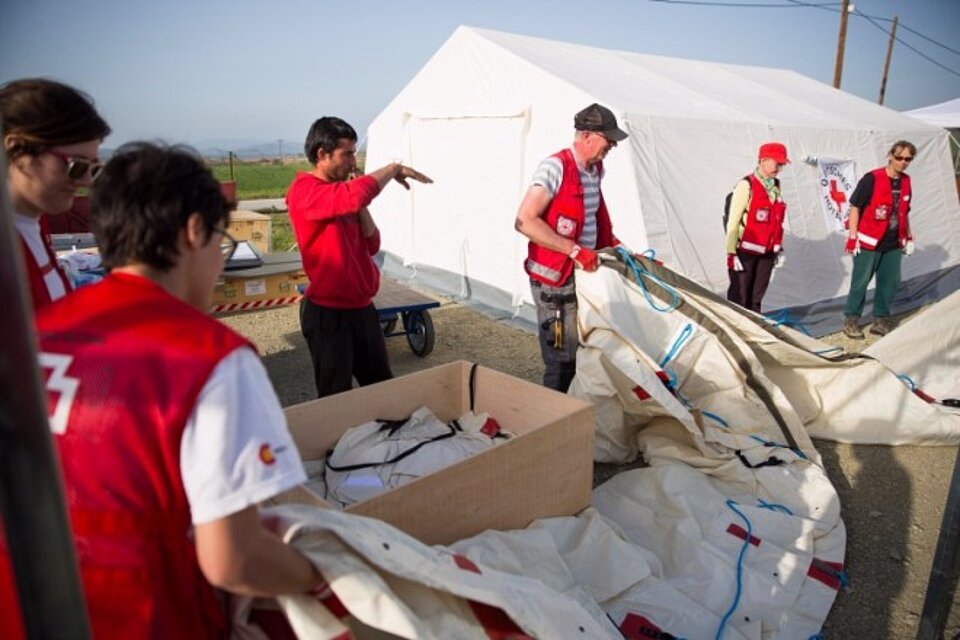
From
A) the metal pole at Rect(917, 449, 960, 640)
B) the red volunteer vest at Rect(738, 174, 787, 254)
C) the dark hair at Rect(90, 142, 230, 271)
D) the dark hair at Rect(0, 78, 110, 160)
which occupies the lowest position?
the metal pole at Rect(917, 449, 960, 640)

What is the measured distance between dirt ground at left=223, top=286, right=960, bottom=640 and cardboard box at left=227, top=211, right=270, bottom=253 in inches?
54.7

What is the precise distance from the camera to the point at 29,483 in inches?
24.3

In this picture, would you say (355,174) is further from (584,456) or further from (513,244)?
(513,244)

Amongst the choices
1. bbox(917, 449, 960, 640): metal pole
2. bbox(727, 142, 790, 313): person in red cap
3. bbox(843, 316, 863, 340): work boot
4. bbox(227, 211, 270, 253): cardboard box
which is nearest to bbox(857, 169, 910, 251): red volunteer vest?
bbox(843, 316, 863, 340): work boot

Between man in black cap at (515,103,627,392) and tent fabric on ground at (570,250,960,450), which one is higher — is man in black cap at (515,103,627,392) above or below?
above

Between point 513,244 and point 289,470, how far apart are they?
5.98 meters

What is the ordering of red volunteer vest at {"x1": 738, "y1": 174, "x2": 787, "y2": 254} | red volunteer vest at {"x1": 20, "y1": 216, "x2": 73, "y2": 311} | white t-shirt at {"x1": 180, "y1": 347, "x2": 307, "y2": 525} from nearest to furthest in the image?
white t-shirt at {"x1": 180, "y1": 347, "x2": 307, "y2": 525}, red volunteer vest at {"x1": 20, "y1": 216, "x2": 73, "y2": 311}, red volunteer vest at {"x1": 738, "y1": 174, "x2": 787, "y2": 254}

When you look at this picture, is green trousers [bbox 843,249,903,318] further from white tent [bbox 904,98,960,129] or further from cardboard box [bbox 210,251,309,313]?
white tent [bbox 904,98,960,129]

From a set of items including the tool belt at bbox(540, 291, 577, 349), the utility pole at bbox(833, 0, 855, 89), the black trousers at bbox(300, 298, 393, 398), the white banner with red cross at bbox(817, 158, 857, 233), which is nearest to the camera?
the black trousers at bbox(300, 298, 393, 398)

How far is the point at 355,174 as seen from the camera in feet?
10.9

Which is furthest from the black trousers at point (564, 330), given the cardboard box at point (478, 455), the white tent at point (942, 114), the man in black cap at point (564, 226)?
the white tent at point (942, 114)

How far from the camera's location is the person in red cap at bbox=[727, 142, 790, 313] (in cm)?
501

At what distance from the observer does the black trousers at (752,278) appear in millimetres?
5219

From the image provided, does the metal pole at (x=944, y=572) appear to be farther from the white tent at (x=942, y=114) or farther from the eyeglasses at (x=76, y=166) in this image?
the white tent at (x=942, y=114)
